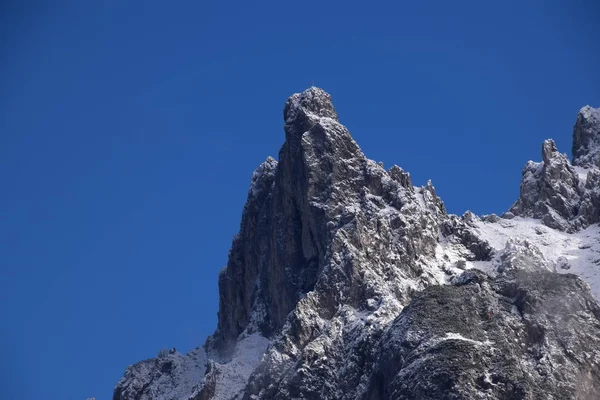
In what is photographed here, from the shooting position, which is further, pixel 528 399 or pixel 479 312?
pixel 479 312

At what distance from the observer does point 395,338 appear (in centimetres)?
18775

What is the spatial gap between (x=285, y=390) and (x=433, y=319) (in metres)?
19.9

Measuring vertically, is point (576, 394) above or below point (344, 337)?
below

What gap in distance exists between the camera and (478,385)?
580 feet

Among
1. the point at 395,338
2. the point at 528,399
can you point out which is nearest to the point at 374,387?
the point at 395,338

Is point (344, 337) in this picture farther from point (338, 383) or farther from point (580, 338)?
point (580, 338)

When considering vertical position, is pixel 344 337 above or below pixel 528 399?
above

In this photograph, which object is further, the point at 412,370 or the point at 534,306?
the point at 534,306

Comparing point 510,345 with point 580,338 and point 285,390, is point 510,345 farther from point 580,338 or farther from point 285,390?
point 285,390

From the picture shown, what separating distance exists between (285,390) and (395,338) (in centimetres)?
1613

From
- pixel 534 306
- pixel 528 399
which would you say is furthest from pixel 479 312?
pixel 528 399

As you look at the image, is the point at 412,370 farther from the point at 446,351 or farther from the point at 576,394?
the point at 576,394

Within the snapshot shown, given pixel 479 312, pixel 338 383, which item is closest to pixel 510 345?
pixel 479 312

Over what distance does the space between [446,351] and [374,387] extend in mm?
11165
